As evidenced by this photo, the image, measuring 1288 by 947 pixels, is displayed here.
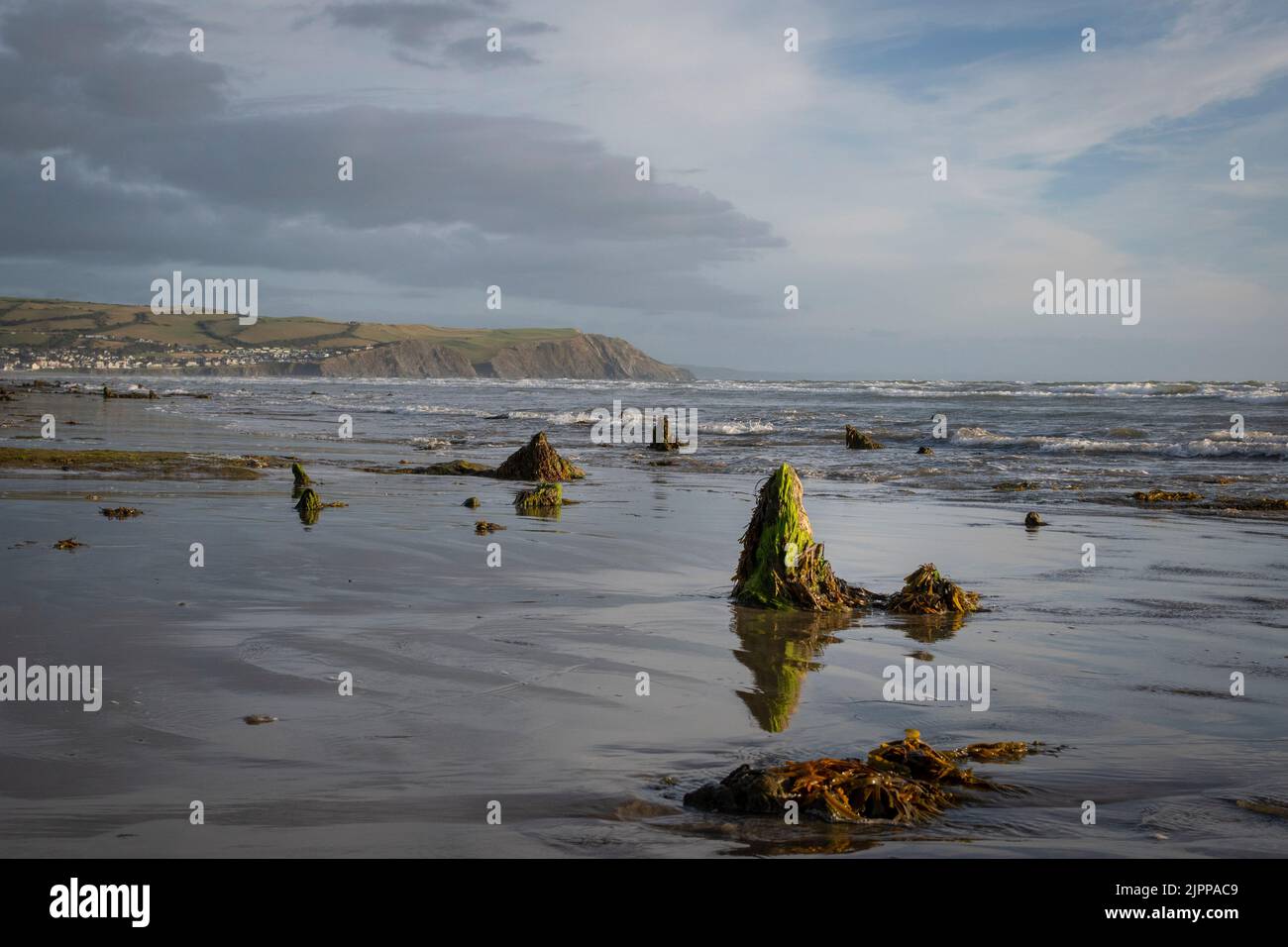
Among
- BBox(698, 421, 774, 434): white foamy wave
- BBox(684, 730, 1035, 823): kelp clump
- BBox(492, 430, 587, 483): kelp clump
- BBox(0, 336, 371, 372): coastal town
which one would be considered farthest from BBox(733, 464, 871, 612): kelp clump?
BBox(0, 336, 371, 372): coastal town

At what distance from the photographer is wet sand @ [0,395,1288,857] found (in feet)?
13.8

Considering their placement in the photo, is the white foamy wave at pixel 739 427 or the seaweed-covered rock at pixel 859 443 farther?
the white foamy wave at pixel 739 427

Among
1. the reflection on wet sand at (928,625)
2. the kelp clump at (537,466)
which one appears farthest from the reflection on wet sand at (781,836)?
the kelp clump at (537,466)

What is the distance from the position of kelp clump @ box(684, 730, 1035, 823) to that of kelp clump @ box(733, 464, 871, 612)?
4002 millimetres

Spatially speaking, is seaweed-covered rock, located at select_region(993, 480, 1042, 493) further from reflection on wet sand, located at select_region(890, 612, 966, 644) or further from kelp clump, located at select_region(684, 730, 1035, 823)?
kelp clump, located at select_region(684, 730, 1035, 823)

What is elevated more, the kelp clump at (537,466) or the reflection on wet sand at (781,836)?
the kelp clump at (537,466)

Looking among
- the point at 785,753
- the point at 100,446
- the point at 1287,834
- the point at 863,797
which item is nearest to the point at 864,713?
the point at 785,753

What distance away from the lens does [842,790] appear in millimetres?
4438

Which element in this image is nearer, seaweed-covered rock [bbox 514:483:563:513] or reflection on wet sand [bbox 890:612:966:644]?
reflection on wet sand [bbox 890:612:966:644]

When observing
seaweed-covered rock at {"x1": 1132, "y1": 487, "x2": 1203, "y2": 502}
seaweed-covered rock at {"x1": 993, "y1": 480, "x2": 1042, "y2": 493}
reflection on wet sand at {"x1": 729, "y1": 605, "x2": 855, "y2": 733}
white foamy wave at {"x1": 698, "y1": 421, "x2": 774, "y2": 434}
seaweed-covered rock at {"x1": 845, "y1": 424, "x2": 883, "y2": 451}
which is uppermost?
white foamy wave at {"x1": 698, "y1": 421, "x2": 774, "y2": 434}

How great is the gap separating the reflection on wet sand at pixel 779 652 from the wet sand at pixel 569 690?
0.12 ft

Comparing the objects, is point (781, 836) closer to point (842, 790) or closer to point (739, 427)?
point (842, 790)

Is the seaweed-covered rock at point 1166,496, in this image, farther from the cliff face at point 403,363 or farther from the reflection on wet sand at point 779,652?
the cliff face at point 403,363

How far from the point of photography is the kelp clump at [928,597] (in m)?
8.73
